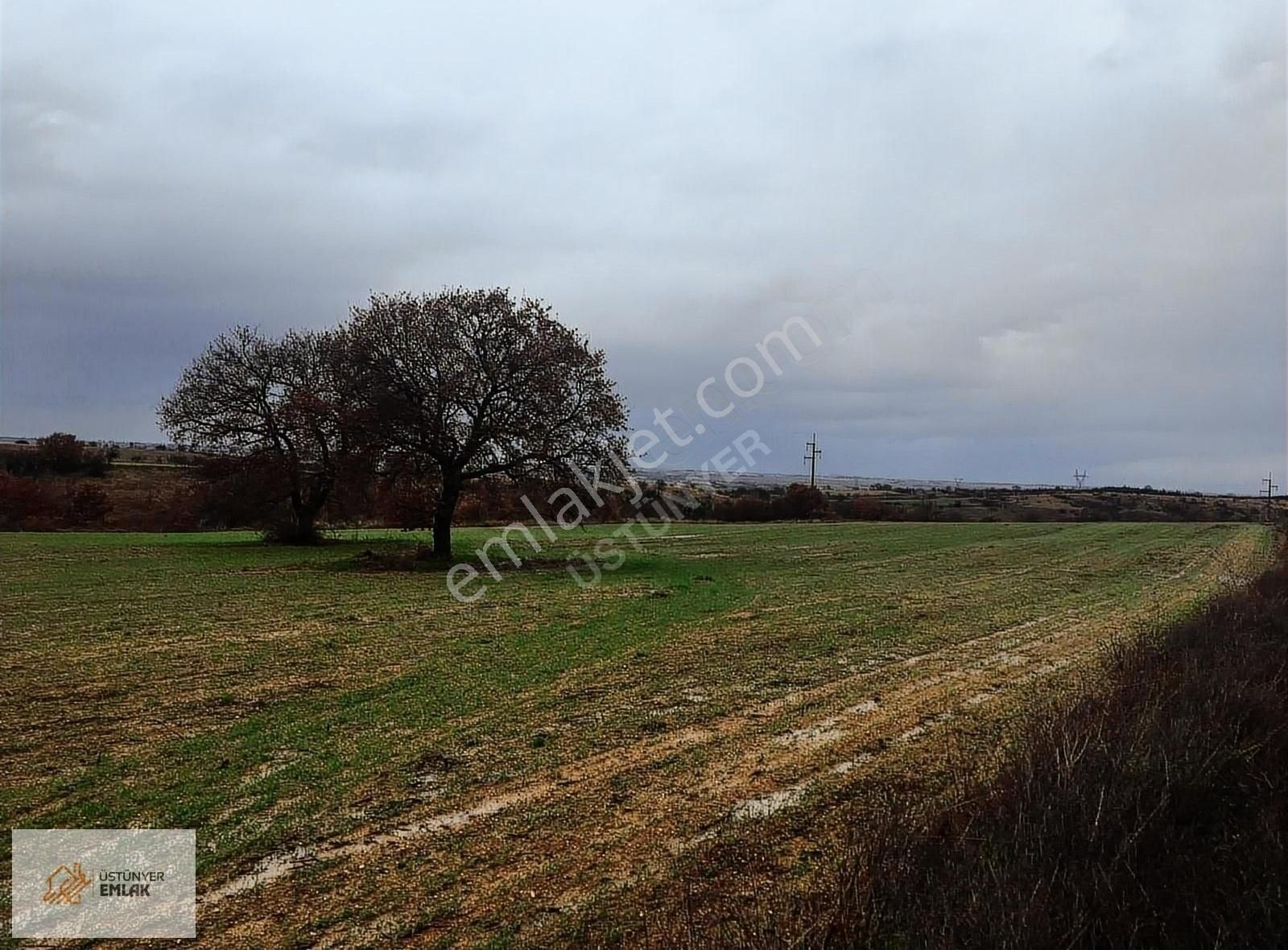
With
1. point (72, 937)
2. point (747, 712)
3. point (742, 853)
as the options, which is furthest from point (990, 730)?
point (72, 937)

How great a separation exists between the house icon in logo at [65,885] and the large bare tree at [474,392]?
1920 centimetres

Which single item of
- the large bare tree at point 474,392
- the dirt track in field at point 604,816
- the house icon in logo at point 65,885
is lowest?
the house icon in logo at point 65,885

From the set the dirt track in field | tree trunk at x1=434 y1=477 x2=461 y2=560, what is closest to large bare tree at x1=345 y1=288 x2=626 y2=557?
tree trunk at x1=434 y1=477 x2=461 y2=560

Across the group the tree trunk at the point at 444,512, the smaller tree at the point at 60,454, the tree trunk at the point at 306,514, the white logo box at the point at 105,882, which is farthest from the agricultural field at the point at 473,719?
the smaller tree at the point at 60,454

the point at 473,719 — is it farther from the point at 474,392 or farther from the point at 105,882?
the point at 474,392

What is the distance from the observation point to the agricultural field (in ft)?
15.0

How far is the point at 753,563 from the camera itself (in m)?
26.5

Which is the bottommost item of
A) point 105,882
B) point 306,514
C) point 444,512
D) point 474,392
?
point 105,882

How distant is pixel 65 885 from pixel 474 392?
2009cm

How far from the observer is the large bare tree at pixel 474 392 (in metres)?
23.6

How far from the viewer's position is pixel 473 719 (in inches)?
302

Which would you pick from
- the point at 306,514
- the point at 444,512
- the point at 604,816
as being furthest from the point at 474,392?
the point at 604,816

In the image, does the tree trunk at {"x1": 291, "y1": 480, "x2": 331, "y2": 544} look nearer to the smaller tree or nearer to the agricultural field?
the agricultural field

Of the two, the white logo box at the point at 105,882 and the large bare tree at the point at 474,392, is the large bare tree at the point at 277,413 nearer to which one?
the large bare tree at the point at 474,392
